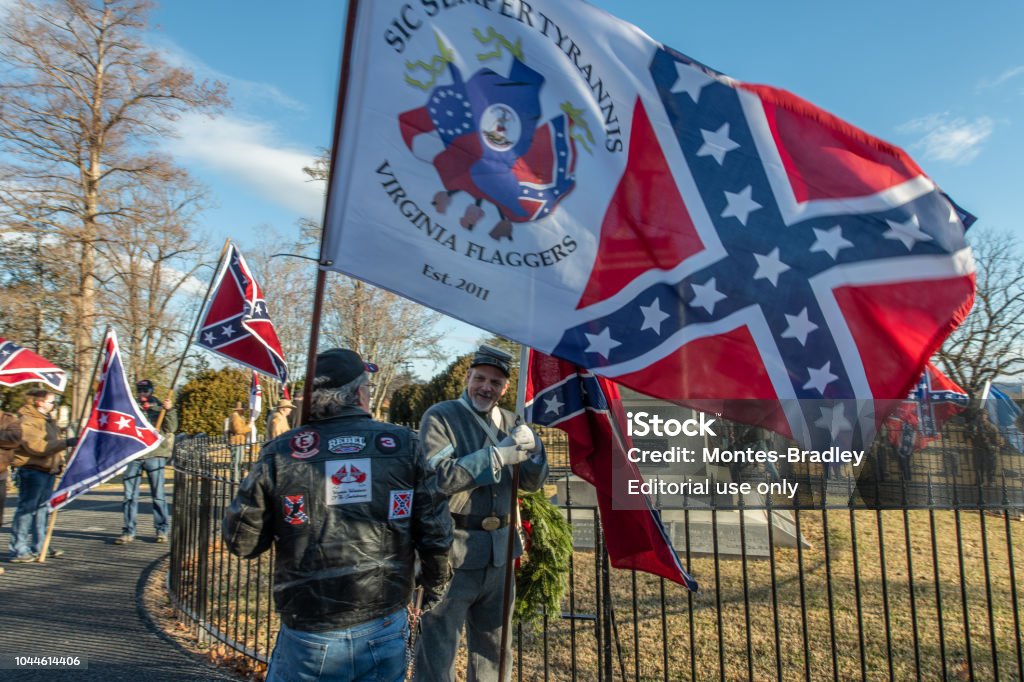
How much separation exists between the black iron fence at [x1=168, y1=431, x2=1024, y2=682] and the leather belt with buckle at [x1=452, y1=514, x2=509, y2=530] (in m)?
0.82

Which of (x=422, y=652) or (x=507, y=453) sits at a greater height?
(x=507, y=453)

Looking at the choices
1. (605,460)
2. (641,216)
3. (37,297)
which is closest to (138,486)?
(605,460)

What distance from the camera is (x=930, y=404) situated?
7695mm

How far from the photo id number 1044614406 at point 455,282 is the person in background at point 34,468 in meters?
6.67

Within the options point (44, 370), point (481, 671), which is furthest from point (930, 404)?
point (44, 370)

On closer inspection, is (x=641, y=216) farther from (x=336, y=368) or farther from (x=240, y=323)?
A: (x=240, y=323)

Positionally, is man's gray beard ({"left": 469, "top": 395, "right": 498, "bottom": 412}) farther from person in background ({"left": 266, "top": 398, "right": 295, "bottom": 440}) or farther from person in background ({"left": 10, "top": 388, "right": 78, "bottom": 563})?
person in background ({"left": 266, "top": 398, "right": 295, "bottom": 440})

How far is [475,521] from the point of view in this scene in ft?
10.9

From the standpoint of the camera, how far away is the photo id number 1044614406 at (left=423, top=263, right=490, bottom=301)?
2488 mm

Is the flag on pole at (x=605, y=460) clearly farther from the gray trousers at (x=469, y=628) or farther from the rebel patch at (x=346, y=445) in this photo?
the rebel patch at (x=346, y=445)

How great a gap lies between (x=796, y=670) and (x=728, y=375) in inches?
121

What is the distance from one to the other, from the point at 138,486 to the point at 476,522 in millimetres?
6490

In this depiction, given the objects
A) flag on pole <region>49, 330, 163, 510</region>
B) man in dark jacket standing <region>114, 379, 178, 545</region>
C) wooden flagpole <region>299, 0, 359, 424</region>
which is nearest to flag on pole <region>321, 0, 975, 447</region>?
wooden flagpole <region>299, 0, 359, 424</region>

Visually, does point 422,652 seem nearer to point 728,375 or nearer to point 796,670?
point 728,375
